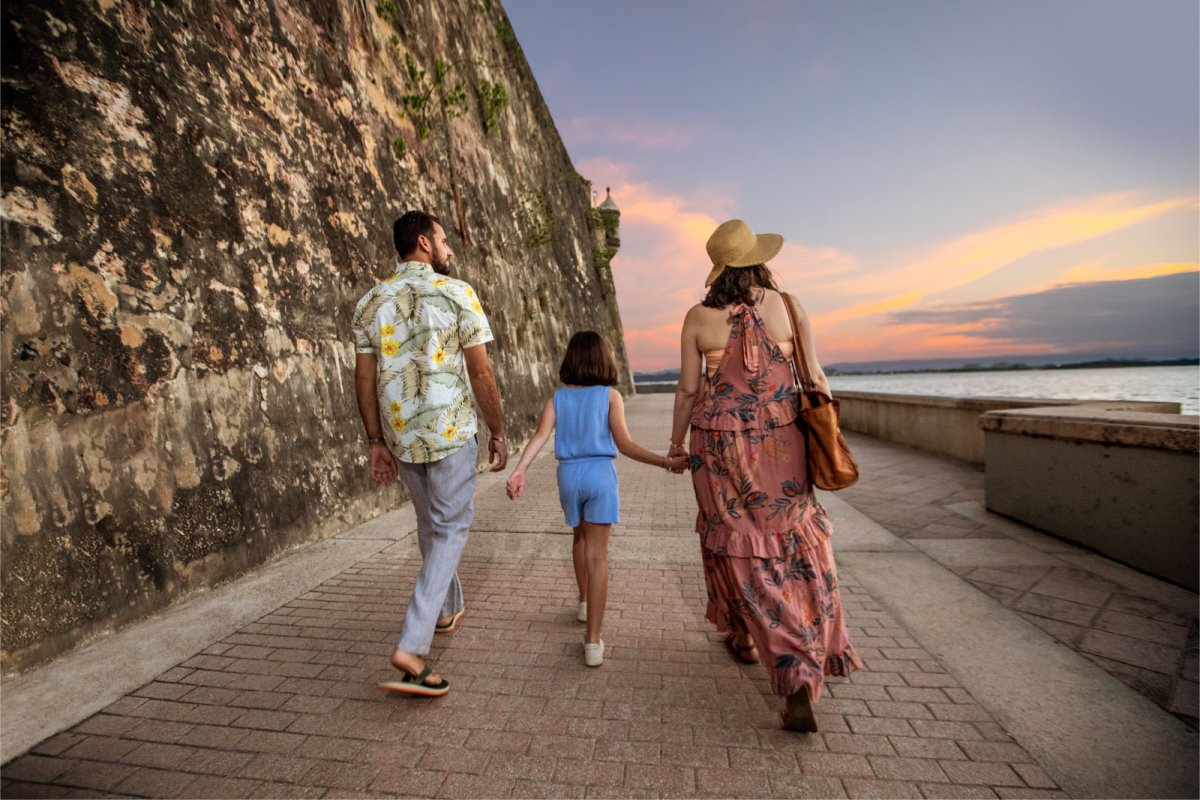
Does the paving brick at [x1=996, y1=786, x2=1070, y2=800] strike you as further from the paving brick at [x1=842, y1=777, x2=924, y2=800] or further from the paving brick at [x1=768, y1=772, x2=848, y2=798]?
the paving brick at [x1=768, y1=772, x2=848, y2=798]

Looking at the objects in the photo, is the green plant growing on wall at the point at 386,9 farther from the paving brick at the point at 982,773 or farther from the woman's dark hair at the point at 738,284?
the paving brick at the point at 982,773

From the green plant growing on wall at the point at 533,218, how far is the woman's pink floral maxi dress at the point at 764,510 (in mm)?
11536

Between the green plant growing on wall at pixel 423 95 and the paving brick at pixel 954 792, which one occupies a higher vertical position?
the green plant growing on wall at pixel 423 95

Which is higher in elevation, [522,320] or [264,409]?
[522,320]

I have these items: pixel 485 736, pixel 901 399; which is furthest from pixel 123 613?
pixel 901 399

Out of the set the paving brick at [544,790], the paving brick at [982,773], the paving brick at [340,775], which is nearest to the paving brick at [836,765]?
the paving brick at [982,773]

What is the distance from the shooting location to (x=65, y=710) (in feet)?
7.55

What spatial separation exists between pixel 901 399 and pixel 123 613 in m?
10.1

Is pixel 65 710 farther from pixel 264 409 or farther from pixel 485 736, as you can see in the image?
pixel 264 409

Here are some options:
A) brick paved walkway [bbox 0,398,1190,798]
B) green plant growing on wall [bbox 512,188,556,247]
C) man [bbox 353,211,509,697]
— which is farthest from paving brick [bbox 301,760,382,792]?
green plant growing on wall [bbox 512,188,556,247]

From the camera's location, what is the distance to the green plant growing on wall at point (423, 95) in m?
7.92

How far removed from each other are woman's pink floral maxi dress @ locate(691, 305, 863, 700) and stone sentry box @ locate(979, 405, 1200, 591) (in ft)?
8.32

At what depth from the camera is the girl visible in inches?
104

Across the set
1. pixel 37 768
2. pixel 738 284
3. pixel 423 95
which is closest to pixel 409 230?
pixel 738 284
